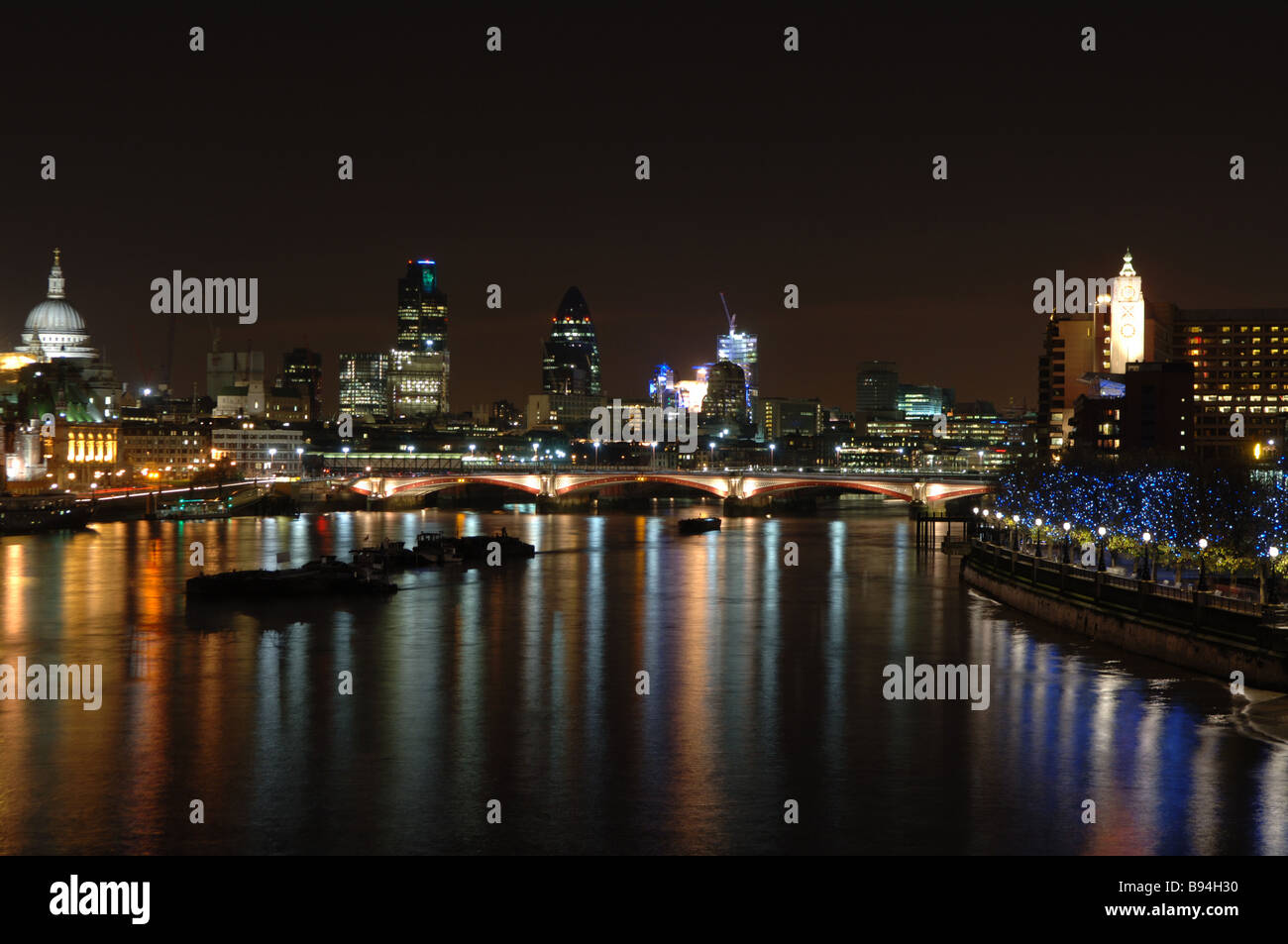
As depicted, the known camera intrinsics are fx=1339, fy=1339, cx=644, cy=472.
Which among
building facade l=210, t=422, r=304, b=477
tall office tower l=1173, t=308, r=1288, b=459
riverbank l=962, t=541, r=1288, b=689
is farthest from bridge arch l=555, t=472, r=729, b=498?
riverbank l=962, t=541, r=1288, b=689

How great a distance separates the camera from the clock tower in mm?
118062

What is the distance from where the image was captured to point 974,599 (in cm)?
4453

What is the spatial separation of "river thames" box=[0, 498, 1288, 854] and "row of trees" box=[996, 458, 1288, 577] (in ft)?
17.7

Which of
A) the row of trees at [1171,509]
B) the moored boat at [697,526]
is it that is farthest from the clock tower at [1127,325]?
the row of trees at [1171,509]

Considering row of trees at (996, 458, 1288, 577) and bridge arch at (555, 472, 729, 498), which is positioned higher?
row of trees at (996, 458, 1288, 577)

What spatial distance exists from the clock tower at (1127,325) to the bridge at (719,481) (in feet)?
77.6

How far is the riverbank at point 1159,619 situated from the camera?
2517cm

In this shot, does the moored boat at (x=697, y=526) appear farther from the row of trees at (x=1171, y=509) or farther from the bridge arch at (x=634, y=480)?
Answer: the row of trees at (x=1171, y=509)

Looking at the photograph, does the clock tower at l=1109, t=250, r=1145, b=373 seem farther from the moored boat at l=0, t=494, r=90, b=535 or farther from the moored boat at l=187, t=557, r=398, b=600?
the moored boat at l=187, t=557, r=398, b=600

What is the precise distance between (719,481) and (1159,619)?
78361 mm

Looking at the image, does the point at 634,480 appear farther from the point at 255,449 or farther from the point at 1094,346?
the point at 255,449
